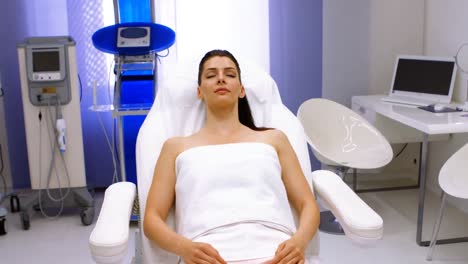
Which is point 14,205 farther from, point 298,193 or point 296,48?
point 298,193

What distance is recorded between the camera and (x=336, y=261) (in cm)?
270

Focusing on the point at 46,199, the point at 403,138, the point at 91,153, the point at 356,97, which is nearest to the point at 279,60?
the point at 356,97

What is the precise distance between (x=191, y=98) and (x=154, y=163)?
1.00 feet

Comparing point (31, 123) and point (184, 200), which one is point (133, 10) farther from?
point (184, 200)

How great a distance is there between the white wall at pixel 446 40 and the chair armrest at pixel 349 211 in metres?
1.80

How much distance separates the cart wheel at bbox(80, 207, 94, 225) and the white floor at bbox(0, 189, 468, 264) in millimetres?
37

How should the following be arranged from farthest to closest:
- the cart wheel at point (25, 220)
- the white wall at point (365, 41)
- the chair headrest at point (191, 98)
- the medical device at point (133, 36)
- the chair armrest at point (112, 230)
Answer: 1. the white wall at point (365, 41)
2. the cart wheel at point (25, 220)
3. the medical device at point (133, 36)
4. the chair headrest at point (191, 98)
5. the chair armrest at point (112, 230)

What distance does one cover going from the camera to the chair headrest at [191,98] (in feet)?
6.70

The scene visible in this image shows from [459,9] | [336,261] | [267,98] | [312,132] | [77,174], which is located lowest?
[336,261]

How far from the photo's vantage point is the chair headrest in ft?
6.70

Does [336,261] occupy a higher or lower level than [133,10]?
lower

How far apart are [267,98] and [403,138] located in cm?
163

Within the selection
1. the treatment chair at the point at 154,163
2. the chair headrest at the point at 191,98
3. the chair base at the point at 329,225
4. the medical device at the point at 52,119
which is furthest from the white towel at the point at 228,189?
the medical device at the point at 52,119

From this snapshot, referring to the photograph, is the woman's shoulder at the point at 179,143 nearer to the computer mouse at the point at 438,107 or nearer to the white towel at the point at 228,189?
the white towel at the point at 228,189
